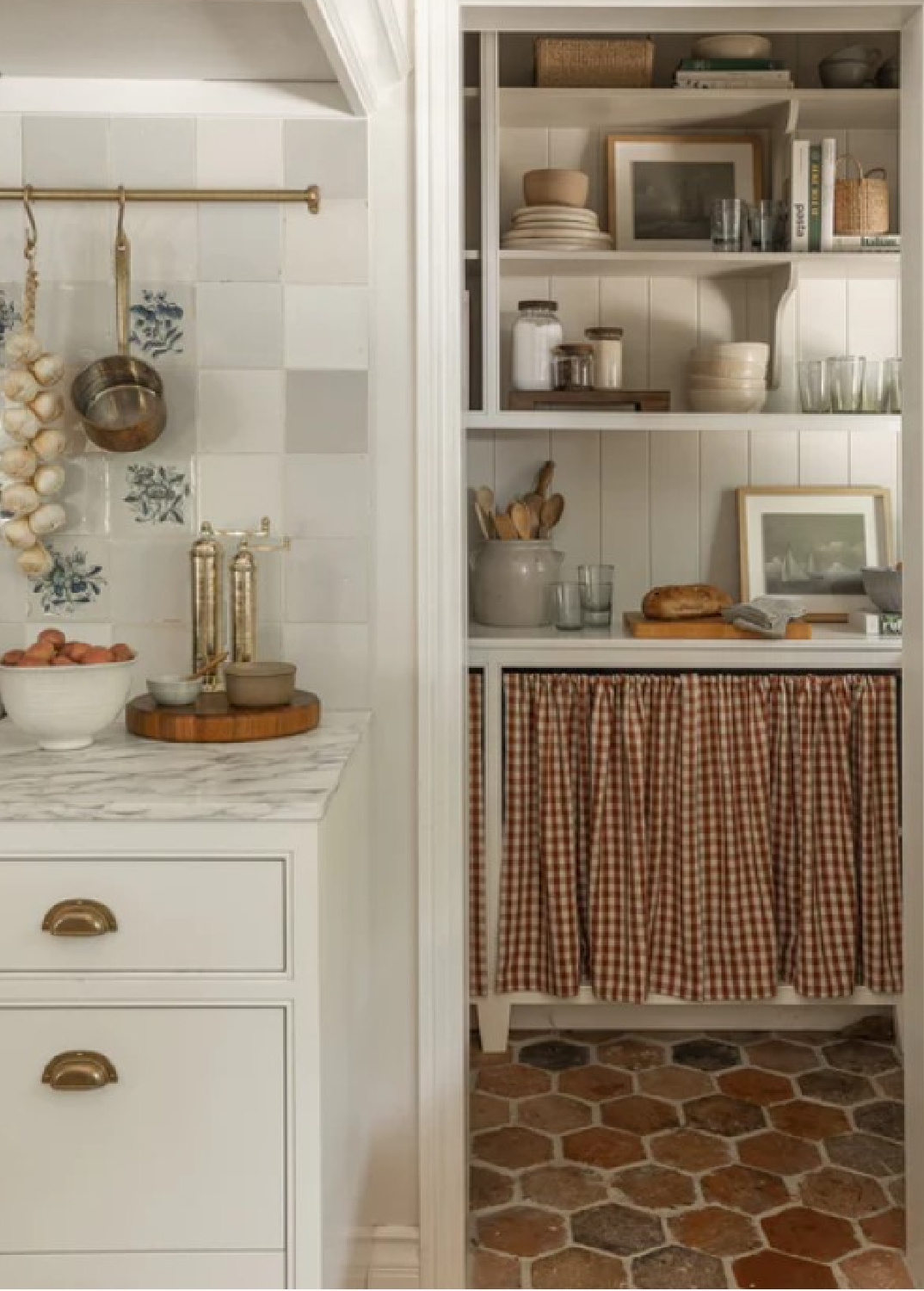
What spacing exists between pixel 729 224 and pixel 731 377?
1.21 feet

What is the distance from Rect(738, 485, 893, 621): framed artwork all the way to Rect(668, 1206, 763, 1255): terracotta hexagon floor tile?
5.27 feet

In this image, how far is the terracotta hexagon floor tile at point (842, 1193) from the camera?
100 inches

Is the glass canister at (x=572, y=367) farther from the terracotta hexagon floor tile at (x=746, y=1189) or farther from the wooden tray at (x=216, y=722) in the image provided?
the terracotta hexagon floor tile at (x=746, y=1189)

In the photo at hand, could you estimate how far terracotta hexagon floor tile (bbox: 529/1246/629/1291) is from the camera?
90.8 inches

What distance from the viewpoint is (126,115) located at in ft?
6.81

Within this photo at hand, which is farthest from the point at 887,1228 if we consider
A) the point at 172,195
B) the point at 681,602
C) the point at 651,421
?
the point at 172,195

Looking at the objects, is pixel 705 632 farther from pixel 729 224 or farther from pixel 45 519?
pixel 45 519

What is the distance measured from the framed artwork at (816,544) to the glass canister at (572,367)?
548mm

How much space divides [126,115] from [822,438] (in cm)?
218

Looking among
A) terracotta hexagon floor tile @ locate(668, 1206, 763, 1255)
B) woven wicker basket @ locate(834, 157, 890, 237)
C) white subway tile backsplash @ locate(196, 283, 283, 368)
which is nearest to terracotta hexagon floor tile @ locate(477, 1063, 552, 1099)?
terracotta hexagon floor tile @ locate(668, 1206, 763, 1255)

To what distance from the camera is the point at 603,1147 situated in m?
2.80

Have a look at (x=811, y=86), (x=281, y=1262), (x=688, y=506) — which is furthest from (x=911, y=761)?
(x=811, y=86)

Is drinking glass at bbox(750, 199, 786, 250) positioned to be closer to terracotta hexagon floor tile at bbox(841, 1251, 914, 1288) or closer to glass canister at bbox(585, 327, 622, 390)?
glass canister at bbox(585, 327, 622, 390)

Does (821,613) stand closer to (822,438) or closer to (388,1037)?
(822,438)
